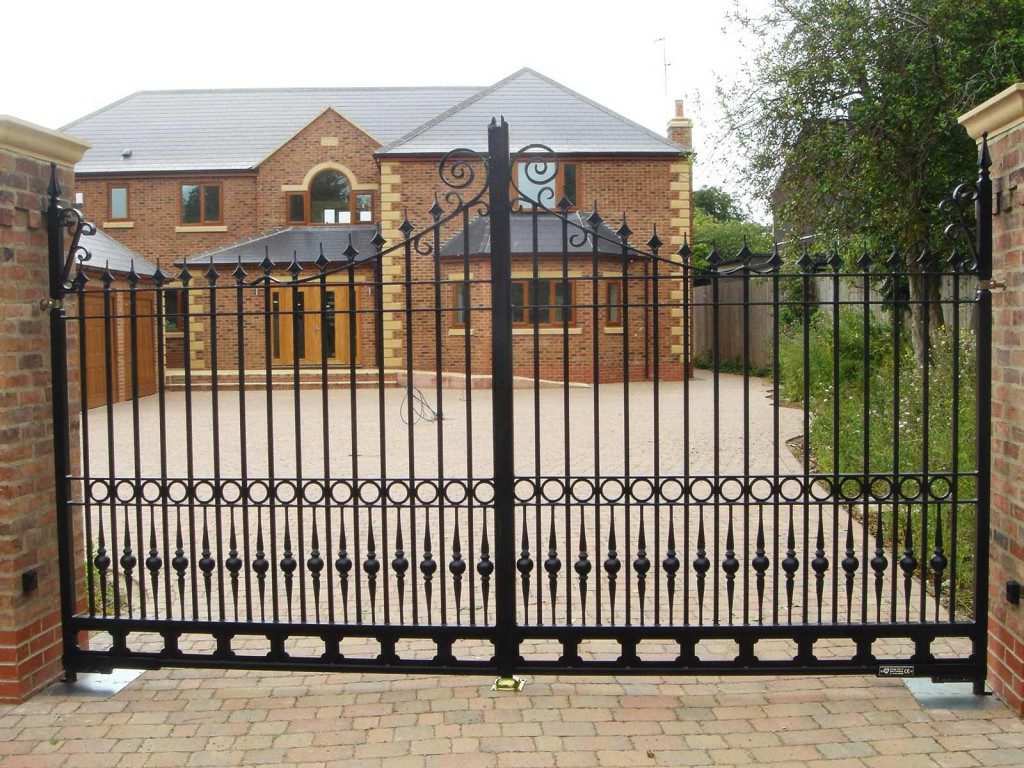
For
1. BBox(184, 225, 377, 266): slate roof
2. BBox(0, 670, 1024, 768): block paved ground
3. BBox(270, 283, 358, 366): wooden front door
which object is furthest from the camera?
BBox(184, 225, 377, 266): slate roof

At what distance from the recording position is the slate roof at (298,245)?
24359 mm

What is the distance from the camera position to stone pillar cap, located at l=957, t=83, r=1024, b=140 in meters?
3.66

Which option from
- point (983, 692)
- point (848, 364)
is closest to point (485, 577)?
point (983, 692)

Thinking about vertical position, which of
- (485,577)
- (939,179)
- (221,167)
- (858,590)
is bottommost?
(858,590)

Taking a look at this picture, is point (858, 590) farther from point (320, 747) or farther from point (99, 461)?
point (99, 461)

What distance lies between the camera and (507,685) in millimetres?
4262

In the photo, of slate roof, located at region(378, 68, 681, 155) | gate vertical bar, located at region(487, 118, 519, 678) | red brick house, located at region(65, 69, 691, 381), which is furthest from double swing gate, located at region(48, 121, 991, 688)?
slate roof, located at region(378, 68, 681, 155)

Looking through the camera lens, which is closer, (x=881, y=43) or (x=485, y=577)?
(x=485, y=577)

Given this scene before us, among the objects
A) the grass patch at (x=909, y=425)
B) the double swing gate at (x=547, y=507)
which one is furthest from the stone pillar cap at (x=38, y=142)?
the grass patch at (x=909, y=425)

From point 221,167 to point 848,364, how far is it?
1943 cm

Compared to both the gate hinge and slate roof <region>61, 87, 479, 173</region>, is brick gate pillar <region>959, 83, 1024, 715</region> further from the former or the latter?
slate roof <region>61, 87, 479, 173</region>

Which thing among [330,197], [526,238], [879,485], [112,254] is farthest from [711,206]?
[879,485]

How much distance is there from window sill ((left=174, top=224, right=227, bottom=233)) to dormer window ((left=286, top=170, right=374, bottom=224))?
2.02 meters

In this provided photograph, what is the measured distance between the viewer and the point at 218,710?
13.5 ft
